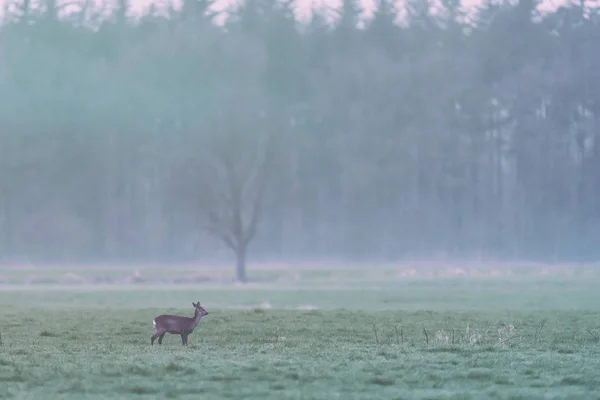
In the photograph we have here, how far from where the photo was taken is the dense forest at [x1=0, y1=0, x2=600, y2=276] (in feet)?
282

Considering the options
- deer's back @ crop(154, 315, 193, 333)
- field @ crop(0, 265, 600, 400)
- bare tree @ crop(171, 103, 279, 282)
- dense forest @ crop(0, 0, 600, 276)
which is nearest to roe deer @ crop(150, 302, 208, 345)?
deer's back @ crop(154, 315, 193, 333)

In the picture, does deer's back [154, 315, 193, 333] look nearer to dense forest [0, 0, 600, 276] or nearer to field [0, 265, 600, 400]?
field [0, 265, 600, 400]

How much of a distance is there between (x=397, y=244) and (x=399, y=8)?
769 inches

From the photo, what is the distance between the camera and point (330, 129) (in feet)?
290

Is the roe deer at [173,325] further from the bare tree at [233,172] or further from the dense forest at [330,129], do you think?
the dense forest at [330,129]

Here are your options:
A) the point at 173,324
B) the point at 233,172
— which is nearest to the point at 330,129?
the point at 233,172

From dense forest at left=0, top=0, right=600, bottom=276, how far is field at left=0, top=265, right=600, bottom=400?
42427mm

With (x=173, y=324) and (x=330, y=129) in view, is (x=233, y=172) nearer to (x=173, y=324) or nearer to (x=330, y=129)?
(x=330, y=129)

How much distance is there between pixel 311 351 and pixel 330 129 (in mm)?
68550

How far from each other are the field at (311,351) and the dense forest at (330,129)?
42427 mm

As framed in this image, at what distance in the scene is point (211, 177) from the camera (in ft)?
230

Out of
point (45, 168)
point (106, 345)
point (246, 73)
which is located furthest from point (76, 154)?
point (106, 345)

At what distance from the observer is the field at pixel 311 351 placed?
15516 mm

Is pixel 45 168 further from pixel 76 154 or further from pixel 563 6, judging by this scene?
pixel 563 6
